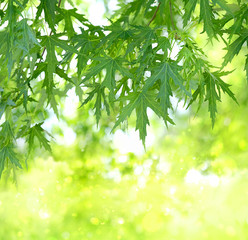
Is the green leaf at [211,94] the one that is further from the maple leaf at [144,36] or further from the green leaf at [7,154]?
the green leaf at [7,154]

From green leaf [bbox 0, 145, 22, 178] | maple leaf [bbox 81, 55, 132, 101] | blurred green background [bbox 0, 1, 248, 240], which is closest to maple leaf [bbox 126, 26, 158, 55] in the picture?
maple leaf [bbox 81, 55, 132, 101]

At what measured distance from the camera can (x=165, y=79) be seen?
36.3 inches

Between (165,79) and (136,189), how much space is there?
3145mm

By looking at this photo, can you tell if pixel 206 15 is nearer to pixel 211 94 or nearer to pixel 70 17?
pixel 211 94

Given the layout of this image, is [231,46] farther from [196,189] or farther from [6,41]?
[196,189]

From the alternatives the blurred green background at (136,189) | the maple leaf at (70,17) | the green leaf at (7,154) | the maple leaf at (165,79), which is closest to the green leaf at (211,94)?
the maple leaf at (165,79)

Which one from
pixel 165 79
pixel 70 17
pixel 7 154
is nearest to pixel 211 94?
pixel 165 79

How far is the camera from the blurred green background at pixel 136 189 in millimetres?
3824

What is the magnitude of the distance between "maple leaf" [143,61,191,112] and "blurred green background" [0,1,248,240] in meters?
2.74

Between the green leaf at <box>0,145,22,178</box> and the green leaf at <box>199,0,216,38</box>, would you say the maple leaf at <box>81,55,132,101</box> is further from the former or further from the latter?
the green leaf at <box>0,145,22,178</box>

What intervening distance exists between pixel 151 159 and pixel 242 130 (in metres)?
0.93

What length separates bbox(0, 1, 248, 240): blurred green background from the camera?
3.82m

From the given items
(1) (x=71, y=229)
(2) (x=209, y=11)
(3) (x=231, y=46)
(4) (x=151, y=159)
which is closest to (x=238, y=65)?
(4) (x=151, y=159)

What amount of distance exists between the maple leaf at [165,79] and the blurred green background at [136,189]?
2739mm
